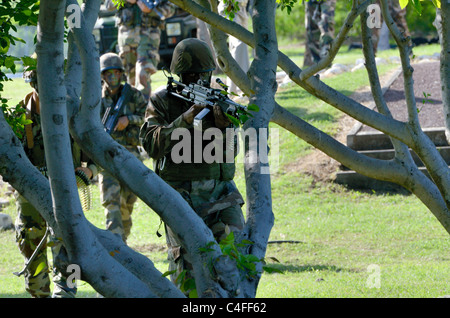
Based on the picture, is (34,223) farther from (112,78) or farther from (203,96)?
(203,96)

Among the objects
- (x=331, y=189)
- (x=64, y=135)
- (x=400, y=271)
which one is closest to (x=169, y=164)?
(x=64, y=135)

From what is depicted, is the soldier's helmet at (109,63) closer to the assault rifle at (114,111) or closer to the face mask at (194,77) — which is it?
the assault rifle at (114,111)

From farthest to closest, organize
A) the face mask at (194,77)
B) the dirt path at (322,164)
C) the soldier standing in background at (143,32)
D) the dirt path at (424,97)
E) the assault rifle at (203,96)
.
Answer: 1. the soldier standing in background at (143,32)
2. the dirt path at (424,97)
3. the dirt path at (322,164)
4. the face mask at (194,77)
5. the assault rifle at (203,96)

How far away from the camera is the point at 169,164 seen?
5125 millimetres

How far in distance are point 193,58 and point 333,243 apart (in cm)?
403

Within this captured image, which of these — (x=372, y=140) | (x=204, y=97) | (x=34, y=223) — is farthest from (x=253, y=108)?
(x=372, y=140)

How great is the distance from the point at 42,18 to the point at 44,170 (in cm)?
359

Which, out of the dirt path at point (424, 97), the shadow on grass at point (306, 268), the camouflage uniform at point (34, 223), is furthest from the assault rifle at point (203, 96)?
the dirt path at point (424, 97)

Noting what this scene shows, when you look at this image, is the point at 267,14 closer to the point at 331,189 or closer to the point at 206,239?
the point at 206,239

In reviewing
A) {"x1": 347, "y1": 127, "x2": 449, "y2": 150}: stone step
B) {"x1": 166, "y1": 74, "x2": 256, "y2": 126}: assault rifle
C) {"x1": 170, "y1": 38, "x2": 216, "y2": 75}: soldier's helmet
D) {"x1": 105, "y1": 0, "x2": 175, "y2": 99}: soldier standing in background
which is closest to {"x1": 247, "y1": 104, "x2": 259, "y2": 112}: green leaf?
{"x1": 166, "y1": 74, "x2": 256, "y2": 126}: assault rifle

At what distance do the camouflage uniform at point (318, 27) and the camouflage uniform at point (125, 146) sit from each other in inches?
343

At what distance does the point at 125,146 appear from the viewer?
7605 mm

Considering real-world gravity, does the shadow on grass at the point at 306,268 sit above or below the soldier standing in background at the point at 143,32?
below

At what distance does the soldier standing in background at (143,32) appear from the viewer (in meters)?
11.5
